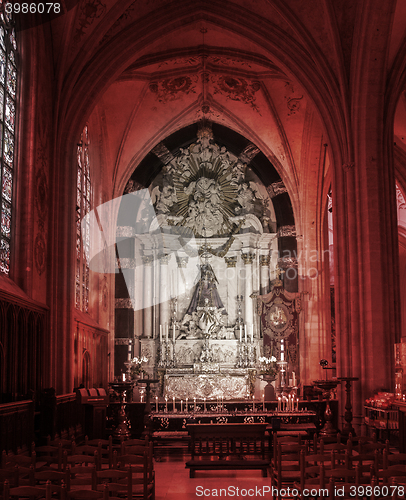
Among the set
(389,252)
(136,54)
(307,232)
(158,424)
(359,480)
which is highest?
(136,54)

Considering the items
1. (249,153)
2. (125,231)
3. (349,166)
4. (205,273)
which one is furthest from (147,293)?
(349,166)

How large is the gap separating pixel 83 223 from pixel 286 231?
797 cm

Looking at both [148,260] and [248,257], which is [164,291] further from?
[248,257]

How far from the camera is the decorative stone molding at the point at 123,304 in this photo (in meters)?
22.7

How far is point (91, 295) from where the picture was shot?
19.5 meters

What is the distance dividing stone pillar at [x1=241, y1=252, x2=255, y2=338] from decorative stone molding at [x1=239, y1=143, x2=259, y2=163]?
3616mm

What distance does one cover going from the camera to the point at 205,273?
76.6 ft

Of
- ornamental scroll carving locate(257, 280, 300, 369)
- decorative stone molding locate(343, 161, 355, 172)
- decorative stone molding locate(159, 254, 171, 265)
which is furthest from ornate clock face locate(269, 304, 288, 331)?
decorative stone molding locate(343, 161, 355, 172)

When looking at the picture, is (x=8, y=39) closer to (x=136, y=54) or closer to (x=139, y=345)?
(x=136, y=54)

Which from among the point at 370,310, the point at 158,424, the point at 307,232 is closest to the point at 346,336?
the point at 370,310

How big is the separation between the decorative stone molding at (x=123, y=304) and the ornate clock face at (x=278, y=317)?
5.28 metres

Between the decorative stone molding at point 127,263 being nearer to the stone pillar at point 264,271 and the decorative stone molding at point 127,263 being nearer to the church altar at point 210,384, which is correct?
the church altar at point 210,384

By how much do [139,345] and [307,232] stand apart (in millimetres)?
7481

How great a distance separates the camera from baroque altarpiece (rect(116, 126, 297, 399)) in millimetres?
21984
